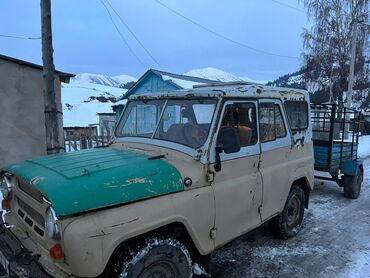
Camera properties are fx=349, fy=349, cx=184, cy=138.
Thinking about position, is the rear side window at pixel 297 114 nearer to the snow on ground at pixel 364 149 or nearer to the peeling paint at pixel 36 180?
the peeling paint at pixel 36 180

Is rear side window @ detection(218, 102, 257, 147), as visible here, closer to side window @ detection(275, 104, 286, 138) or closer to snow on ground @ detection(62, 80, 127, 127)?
side window @ detection(275, 104, 286, 138)

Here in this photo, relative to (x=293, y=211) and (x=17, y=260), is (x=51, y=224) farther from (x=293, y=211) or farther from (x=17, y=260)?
(x=293, y=211)

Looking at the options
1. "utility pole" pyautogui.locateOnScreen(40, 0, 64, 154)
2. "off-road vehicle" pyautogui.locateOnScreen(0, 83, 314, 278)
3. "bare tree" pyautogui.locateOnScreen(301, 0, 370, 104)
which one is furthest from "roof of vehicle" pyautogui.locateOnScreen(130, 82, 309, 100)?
"bare tree" pyautogui.locateOnScreen(301, 0, 370, 104)

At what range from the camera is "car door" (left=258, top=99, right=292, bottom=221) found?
14.8 feet

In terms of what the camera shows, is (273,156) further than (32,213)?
Yes

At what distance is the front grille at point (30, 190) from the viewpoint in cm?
304

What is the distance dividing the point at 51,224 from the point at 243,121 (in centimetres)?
245

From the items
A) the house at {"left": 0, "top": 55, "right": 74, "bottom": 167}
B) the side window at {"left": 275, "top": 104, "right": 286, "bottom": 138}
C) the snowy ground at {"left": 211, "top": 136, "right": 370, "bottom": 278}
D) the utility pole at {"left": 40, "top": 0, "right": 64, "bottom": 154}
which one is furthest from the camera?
the house at {"left": 0, "top": 55, "right": 74, "bottom": 167}

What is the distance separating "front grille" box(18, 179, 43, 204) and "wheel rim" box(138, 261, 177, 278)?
110 cm

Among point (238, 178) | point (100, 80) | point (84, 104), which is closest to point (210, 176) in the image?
point (238, 178)

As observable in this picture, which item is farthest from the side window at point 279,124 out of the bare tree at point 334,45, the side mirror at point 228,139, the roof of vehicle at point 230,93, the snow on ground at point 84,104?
the snow on ground at point 84,104

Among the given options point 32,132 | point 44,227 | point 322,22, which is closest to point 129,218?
point 44,227

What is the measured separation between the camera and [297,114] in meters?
5.39

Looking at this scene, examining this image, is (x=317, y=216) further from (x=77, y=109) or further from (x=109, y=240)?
(x=77, y=109)
